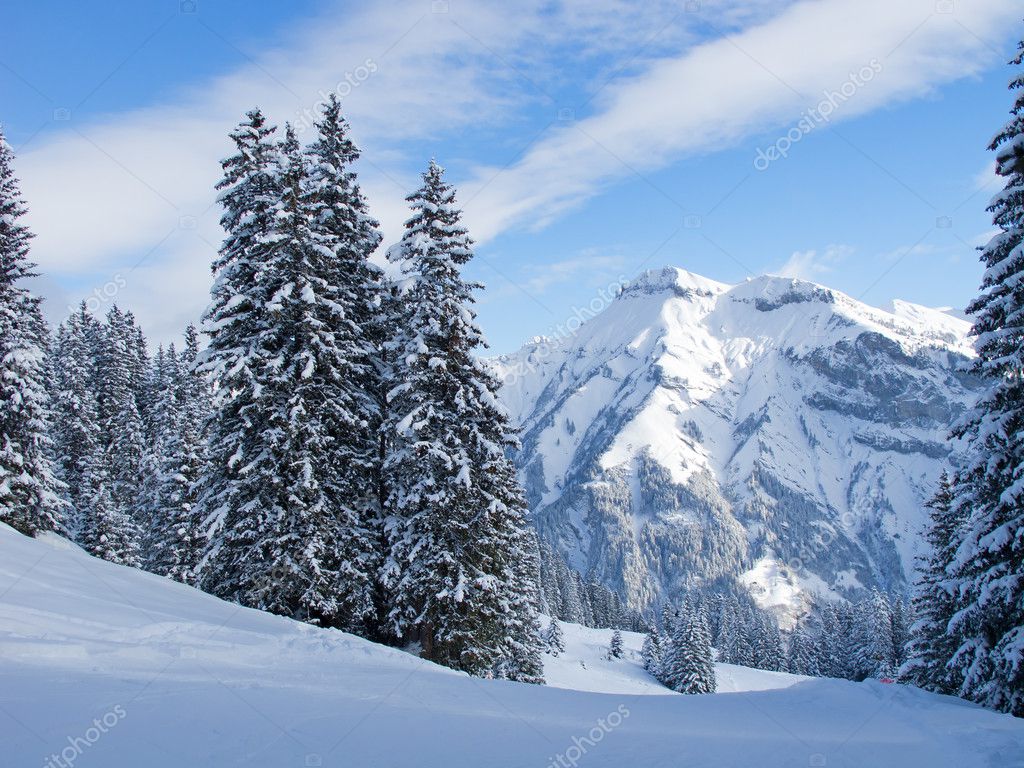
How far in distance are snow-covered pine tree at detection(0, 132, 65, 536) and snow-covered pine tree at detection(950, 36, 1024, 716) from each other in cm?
3097

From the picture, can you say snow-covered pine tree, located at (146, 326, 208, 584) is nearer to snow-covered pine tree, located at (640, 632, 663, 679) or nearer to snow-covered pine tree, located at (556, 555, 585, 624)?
snow-covered pine tree, located at (640, 632, 663, 679)

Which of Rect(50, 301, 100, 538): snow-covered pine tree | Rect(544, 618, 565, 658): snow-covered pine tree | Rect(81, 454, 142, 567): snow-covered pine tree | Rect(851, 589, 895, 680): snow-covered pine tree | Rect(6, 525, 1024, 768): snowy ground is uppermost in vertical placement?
Rect(50, 301, 100, 538): snow-covered pine tree

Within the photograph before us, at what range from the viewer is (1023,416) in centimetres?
1452

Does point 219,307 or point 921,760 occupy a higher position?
point 219,307

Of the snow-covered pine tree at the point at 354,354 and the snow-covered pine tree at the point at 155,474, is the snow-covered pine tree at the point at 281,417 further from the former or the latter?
the snow-covered pine tree at the point at 155,474

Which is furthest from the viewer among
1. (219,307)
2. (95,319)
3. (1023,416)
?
(95,319)

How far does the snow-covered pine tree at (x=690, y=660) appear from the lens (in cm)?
6256

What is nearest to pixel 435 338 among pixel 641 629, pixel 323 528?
pixel 323 528

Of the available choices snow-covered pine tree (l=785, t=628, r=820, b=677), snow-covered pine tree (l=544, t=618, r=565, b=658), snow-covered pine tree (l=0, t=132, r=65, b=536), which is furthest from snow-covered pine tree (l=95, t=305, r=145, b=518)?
snow-covered pine tree (l=785, t=628, r=820, b=677)

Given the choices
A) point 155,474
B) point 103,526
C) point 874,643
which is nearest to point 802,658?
point 874,643

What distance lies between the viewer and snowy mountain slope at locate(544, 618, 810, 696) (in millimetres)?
56250

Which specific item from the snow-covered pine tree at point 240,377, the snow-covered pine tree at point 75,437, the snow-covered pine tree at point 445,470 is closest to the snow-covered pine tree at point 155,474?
the snow-covered pine tree at point 75,437

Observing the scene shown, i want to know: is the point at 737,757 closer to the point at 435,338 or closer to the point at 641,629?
the point at 435,338

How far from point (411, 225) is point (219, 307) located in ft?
19.8
